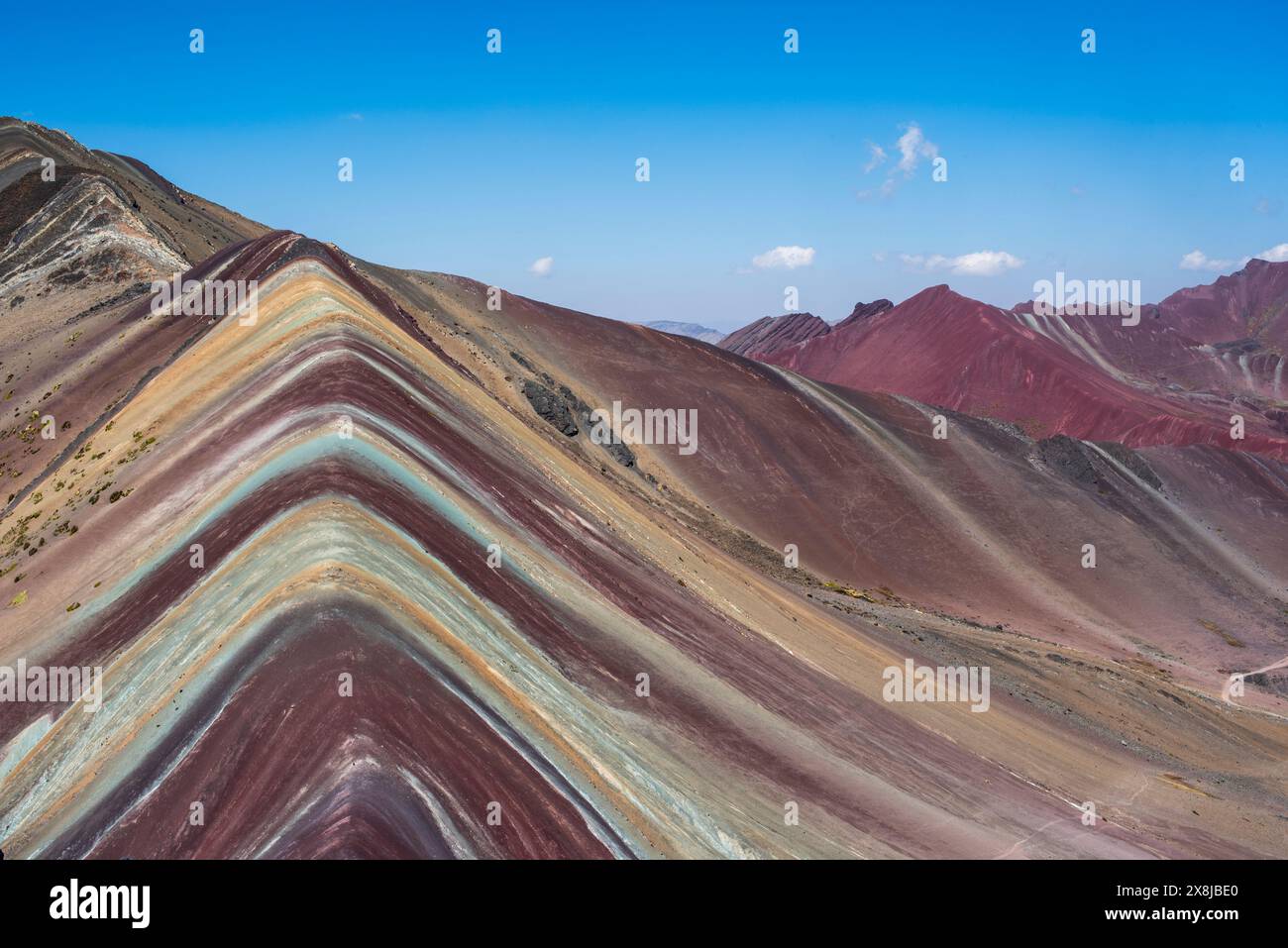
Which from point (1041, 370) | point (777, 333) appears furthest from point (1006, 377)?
point (777, 333)

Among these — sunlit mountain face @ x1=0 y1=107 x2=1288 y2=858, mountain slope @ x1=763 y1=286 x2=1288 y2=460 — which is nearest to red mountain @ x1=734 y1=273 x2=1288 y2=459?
mountain slope @ x1=763 y1=286 x2=1288 y2=460

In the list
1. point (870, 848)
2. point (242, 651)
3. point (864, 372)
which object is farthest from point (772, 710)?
point (864, 372)

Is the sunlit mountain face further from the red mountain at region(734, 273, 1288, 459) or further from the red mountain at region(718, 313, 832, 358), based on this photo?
the red mountain at region(718, 313, 832, 358)

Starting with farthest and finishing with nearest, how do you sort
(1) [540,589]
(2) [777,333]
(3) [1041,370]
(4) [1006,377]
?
1. (2) [777,333]
2. (4) [1006,377]
3. (3) [1041,370]
4. (1) [540,589]

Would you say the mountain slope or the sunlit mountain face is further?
the mountain slope

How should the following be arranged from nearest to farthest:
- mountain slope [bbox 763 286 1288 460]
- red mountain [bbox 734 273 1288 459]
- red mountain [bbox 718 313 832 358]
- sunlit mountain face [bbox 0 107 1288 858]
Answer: sunlit mountain face [bbox 0 107 1288 858] → mountain slope [bbox 763 286 1288 460] → red mountain [bbox 734 273 1288 459] → red mountain [bbox 718 313 832 358]

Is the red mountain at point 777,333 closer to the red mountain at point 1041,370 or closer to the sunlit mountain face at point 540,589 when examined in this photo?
the red mountain at point 1041,370

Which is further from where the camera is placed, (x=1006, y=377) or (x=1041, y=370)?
(x=1006, y=377)

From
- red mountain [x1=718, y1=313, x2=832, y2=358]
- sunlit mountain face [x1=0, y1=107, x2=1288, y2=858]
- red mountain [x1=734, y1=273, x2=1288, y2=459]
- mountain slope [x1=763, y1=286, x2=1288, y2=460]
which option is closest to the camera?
sunlit mountain face [x1=0, y1=107, x2=1288, y2=858]

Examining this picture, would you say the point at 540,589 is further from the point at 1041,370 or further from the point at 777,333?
the point at 777,333

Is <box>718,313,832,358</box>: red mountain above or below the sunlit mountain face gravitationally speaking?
above
